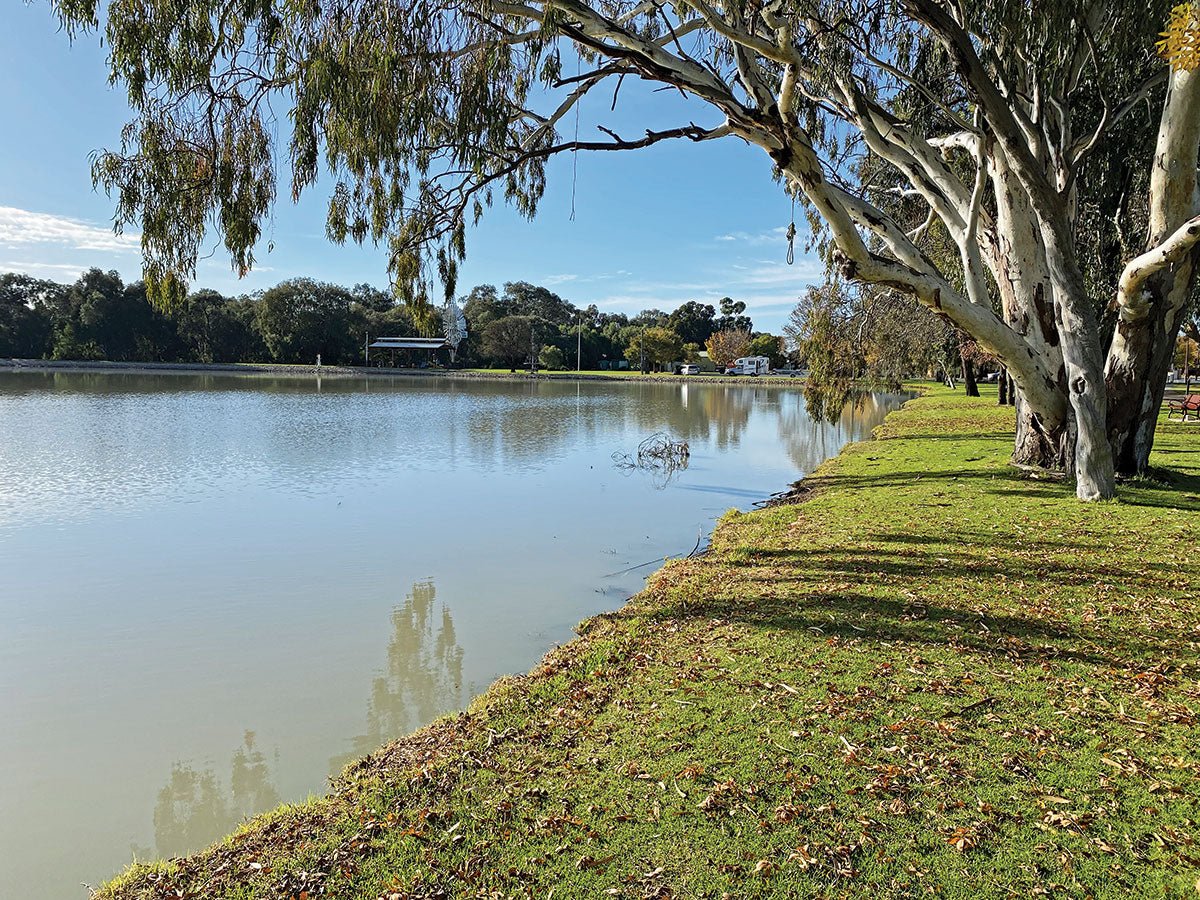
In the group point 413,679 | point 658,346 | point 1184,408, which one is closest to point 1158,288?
point 413,679

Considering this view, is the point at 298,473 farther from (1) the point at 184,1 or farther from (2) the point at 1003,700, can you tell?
(2) the point at 1003,700

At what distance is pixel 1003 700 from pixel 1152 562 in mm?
2874

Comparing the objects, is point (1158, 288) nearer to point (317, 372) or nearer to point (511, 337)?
point (317, 372)

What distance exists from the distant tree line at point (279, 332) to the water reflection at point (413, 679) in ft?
169

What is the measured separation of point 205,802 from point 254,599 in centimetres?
286

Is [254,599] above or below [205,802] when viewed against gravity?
above

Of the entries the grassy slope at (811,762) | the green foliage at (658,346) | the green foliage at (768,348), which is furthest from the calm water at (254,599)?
the green foliage at (768,348)

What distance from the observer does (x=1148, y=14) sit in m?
5.89

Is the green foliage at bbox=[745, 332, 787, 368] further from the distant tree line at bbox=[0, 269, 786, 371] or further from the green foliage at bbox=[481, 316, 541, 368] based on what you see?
the green foliage at bbox=[481, 316, 541, 368]

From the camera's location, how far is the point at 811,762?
2643mm

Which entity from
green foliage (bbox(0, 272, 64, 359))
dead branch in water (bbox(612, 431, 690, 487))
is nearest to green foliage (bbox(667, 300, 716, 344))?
green foliage (bbox(0, 272, 64, 359))

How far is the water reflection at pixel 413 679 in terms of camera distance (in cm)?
379

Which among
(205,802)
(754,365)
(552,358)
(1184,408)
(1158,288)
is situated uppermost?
(552,358)

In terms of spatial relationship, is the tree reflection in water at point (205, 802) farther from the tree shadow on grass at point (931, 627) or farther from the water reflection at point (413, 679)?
the tree shadow on grass at point (931, 627)
